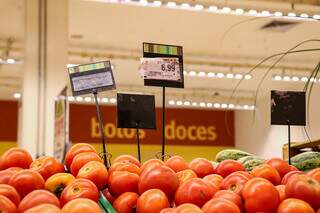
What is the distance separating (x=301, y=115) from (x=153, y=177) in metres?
1.05

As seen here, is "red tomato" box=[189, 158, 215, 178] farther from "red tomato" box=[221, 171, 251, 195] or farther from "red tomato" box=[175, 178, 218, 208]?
"red tomato" box=[175, 178, 218, 208]

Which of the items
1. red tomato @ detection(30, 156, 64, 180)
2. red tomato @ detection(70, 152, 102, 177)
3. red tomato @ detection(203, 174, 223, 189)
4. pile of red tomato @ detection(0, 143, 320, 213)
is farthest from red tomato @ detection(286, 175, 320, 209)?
red tomato @ detection(30, 156, 64, 180)

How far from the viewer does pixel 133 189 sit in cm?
168

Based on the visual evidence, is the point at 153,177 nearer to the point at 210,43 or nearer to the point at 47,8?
the point at 47,8

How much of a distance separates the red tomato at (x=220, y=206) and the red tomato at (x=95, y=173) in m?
0.40

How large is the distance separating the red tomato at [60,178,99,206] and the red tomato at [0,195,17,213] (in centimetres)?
17

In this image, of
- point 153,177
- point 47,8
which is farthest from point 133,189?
point 47,8

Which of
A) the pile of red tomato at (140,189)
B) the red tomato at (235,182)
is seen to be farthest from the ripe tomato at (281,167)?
the red tomato at (235,182)

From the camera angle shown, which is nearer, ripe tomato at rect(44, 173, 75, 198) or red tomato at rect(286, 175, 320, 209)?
red tomato at rect(286, 175, 320, 209)

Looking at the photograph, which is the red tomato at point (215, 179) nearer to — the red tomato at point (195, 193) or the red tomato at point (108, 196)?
the red tomato at point (195, 193)

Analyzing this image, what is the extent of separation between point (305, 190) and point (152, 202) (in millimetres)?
462

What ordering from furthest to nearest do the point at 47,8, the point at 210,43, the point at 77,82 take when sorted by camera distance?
the point at 210,43 → the point at 47,8 → the point at 77,82

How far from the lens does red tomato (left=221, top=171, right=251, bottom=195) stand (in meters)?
1.67

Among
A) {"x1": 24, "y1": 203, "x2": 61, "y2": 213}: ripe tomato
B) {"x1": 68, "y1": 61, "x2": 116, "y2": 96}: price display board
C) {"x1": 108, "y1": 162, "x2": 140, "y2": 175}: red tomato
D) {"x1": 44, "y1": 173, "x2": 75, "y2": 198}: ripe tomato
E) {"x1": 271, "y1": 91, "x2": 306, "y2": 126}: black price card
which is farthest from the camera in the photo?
{"x1": 271, "y1": 91, "x2": 306, "y2": 126}: black price card
